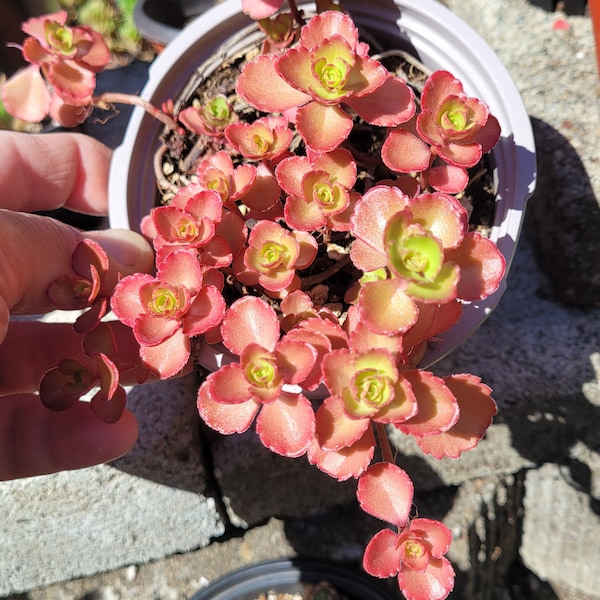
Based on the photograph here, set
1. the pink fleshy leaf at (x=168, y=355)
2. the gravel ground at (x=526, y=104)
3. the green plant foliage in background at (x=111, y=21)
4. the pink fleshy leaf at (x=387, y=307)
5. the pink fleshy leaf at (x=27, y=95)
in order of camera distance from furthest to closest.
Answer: the green plant foliage in background at (x=111, y=21)
the gravel ground at (x=526, y=104)
the pink fleshy leaf at (x=27, y=95)
the pink fleshy leaf at (x=168, y=355)
the pink fleshy leaf at (x=387, y=307)

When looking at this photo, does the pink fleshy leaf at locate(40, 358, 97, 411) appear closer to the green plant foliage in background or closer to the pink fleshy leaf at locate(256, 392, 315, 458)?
the pink fleshy leaf at locate(256, 392, 315, 458)

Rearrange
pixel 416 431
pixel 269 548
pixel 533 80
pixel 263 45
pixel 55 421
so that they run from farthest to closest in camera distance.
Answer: pixel 269 548 → pixel 533 80 → pixel 55 421 → pixel 263 45 → pixel 416 431

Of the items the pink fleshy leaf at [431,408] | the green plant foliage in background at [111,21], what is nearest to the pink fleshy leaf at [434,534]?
the pink fleshy leaf at [431,408]

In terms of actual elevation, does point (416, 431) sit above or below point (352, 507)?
above

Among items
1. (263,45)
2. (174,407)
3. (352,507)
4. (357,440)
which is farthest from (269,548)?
(263,45)

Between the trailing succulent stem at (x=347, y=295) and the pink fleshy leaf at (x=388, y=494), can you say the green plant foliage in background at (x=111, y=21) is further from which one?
the pink fleshy leaf at (x=388, y=494)

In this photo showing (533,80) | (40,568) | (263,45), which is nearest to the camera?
(263,45)

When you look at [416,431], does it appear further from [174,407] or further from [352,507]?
[352,507]
